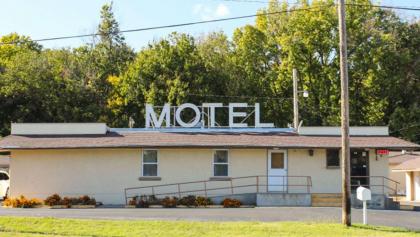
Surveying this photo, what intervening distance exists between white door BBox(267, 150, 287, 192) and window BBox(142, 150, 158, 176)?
5.83 meters

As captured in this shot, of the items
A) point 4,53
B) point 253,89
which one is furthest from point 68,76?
point 253,89

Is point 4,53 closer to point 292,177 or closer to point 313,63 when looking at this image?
point 313,63

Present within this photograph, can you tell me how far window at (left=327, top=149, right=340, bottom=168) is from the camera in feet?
100

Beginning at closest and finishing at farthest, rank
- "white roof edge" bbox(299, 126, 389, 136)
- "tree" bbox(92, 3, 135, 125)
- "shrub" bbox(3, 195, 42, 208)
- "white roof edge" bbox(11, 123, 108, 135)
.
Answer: "shrub" bbox(3, 195, 42, 208) < "white roof edge" bbox(11, 123, 108, 135) < "white roof edge" bbox(299, 126, 389, 136) < "tree" bbox(92, 3, 135, 125)

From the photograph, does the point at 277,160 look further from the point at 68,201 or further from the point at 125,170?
the point at 68,201

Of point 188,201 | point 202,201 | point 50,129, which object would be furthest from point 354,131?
point 50,129

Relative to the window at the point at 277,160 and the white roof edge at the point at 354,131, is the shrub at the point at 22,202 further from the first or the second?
the white roof edge at the point at 354,131

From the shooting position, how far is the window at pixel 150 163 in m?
30.4

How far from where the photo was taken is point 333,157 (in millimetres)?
30531

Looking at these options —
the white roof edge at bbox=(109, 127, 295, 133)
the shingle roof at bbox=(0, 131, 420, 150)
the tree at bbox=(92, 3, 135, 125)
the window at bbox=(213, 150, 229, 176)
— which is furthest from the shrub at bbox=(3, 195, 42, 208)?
the tree at bbox=(92, 3, 135, 125)

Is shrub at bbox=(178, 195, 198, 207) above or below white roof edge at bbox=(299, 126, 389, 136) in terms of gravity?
below

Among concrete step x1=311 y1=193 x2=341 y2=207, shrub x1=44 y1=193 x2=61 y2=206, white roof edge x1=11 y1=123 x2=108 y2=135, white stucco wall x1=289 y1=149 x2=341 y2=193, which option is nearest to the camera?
shrub x1=44 y1=193 x2=61 y2=206

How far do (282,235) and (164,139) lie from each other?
546 inches

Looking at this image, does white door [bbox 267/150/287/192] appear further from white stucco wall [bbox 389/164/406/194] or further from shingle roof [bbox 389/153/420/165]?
shingle roof [bbox 389/153/420/165]
